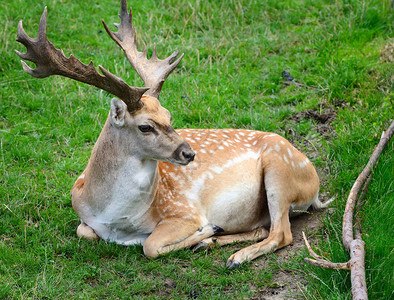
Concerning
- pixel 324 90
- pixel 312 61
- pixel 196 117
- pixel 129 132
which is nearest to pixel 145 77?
pixel 129 132

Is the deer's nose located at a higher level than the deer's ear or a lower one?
lower

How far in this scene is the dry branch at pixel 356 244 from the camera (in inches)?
146

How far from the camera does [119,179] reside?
16.1ft

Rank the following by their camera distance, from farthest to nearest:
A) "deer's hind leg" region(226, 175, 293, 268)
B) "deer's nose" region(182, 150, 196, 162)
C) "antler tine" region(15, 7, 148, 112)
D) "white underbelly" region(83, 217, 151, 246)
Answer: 1. "white underbelly" region(83, 217, 151, 246)
2. "deer's hind leg" region(226, 175, 293, 268)
3. "deer's nose" region(182, 150, 196, 162)
4. "antler tine" region(15, 7, 148, 112)

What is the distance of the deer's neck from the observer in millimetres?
4895

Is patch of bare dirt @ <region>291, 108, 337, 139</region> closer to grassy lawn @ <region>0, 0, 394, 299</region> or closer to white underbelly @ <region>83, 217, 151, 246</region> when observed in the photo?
grassy lawn @ <region>0, 0, 394, 299</region>

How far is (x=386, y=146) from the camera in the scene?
5.62 metres

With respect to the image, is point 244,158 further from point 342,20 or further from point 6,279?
point 342,20

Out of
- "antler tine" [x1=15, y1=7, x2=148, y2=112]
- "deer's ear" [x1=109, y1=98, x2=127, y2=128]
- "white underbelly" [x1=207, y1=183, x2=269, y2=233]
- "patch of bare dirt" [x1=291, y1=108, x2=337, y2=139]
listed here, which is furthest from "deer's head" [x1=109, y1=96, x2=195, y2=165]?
"patch of bare dirt" [x1=291, y1=108, x2=337, y2=139]

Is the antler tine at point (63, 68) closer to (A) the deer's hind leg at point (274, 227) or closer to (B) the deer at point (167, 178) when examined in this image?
(B) the deer at point (167, 178)

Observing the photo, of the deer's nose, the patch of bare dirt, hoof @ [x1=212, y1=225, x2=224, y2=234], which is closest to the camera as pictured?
the deer's nose

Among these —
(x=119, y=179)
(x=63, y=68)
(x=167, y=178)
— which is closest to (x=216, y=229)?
(x=167, y=178)

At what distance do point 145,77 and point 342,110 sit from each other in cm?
262

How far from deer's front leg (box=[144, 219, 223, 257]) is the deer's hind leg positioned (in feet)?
1.35
